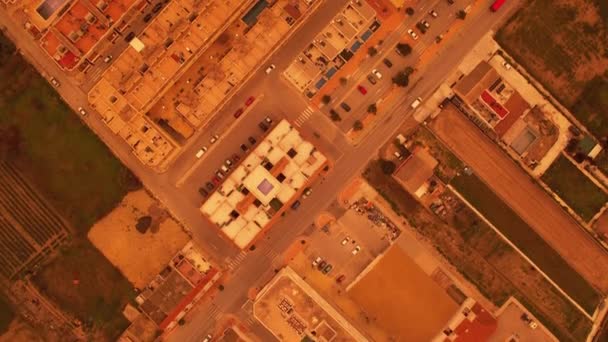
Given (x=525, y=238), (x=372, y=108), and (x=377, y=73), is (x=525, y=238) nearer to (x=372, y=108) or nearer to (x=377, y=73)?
(x=372, y=108)

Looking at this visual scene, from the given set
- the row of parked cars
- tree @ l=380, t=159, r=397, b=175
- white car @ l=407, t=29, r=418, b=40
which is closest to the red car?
the row of parked cars

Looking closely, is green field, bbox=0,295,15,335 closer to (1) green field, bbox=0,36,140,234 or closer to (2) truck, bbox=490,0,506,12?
(1) green field, bbox=0,36,140,234

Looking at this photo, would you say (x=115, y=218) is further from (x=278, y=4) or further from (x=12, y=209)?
(x=278, y=4)

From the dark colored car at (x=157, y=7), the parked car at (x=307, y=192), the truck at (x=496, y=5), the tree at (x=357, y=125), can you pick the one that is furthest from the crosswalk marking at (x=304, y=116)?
the truck at (x=496, y=5)

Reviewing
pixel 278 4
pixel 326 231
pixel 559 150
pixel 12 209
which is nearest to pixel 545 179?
pixel 559 150

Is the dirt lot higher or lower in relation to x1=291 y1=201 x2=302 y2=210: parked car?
higher
